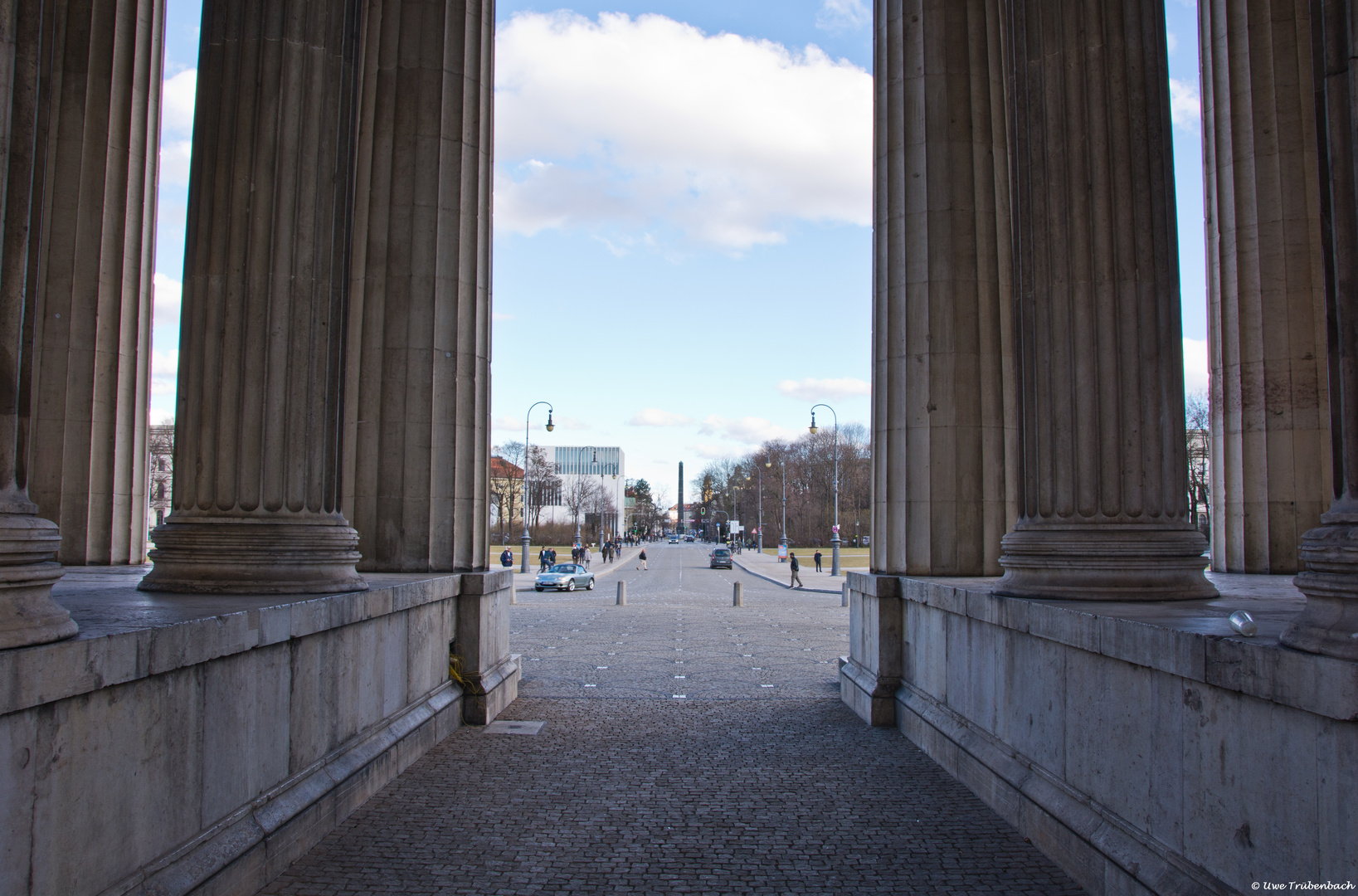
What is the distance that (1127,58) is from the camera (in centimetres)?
805

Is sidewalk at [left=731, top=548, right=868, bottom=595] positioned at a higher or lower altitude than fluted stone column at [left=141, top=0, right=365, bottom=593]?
lower

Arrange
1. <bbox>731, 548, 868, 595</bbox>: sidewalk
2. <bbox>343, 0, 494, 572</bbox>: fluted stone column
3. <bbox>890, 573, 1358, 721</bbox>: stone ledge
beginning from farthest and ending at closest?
<bbox>731, 548, 868, 595</bbox>: sidewalk → <bbox>343, 0, 494, 572</bbox>: fluted stone column → <bbox>890, 573, 1358, 721</bbox>: stone ledge

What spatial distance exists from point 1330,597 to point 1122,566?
10.8 feet

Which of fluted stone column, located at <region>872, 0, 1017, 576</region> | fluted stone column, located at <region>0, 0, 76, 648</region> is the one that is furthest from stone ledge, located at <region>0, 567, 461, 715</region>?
fluted stone column, located at <region>872, 0, 1017, 576</region>

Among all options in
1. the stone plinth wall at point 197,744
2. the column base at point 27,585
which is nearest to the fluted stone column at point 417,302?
the stone plinth wall at point 197,744

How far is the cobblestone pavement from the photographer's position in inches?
241

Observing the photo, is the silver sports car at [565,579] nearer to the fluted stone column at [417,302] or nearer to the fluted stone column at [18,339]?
the fluted stone column at [417,302]

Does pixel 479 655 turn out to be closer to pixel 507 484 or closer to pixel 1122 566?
pixel 1122 566

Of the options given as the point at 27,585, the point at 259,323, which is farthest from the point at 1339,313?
the point at 259,323

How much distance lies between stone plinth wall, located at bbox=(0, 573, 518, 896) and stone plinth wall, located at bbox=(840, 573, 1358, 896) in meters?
4.90

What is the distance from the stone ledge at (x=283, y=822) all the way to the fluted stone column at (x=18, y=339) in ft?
4.57

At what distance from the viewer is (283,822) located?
619cm

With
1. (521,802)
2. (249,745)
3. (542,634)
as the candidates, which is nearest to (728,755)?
(521,802)

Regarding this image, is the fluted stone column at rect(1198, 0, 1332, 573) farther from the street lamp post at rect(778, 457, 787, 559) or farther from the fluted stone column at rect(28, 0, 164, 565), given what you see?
the street lamp post at rect(778, 457, 787, 559)
